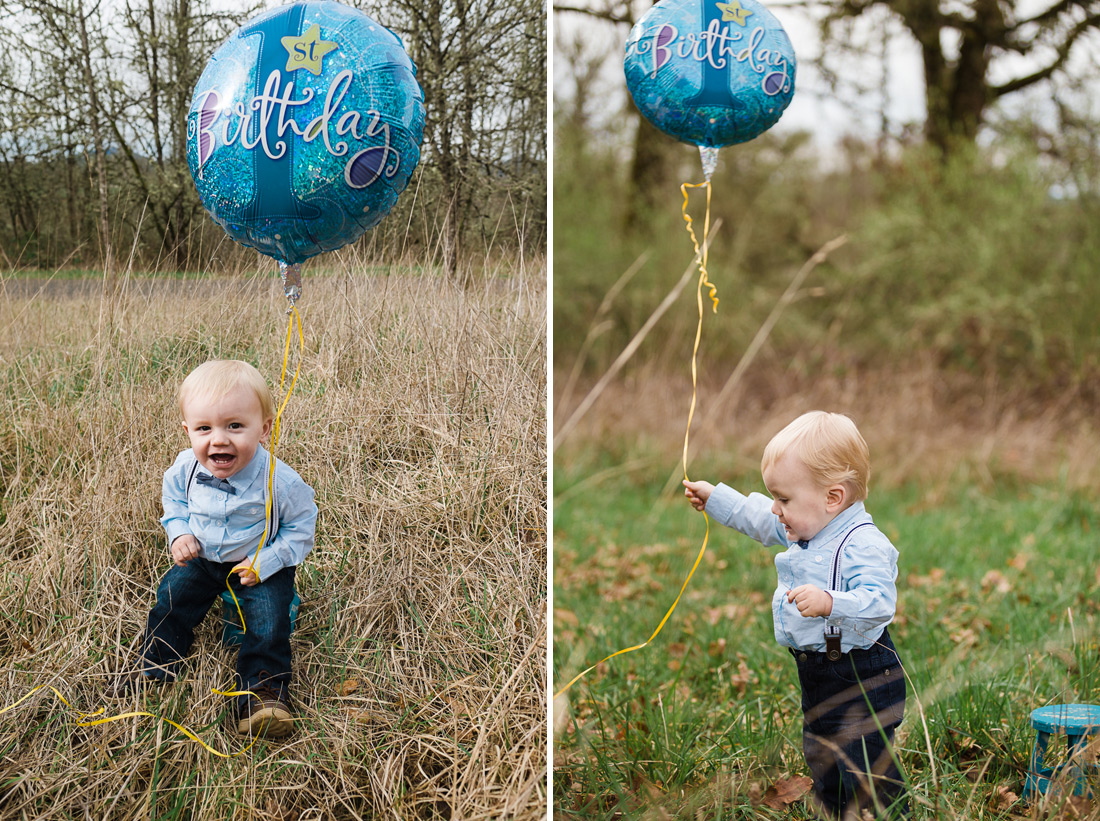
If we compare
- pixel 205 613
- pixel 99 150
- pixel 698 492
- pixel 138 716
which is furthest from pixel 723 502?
pixel 99 150

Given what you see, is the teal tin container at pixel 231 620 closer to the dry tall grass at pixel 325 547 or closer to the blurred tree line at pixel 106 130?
the dry tall grass at pixel 325 547

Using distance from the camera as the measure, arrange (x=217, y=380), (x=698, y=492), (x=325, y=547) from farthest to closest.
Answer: (x=325, y=547), (x=217, y=380), (x=698, y=492)

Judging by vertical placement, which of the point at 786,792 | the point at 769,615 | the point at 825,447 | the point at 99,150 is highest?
the point at 99,150

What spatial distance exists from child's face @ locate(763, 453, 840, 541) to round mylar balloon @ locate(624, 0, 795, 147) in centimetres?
102

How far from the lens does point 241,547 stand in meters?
2.30

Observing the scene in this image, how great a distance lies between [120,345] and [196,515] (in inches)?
40.5

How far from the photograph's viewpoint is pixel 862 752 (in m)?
1.97

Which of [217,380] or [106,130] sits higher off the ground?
[106,130]

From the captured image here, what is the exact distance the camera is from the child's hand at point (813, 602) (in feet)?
5.85

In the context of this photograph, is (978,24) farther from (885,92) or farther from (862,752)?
(862,752)

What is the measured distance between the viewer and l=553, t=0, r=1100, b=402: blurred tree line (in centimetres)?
802

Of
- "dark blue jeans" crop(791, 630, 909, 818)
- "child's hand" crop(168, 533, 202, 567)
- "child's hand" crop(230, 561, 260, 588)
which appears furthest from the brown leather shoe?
"dark blue jeans" crop(791, 630, 909, 818)

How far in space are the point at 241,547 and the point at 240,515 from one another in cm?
9

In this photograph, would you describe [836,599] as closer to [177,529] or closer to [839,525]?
[839,525]
